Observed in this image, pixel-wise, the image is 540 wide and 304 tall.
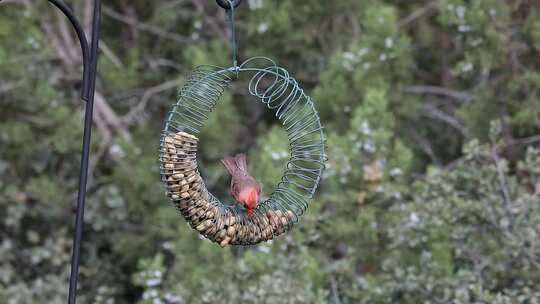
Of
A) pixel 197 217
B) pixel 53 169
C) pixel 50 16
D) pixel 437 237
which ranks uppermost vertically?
pixel 50 16

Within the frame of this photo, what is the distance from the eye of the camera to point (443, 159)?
441cm

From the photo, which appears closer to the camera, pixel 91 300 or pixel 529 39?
pixel 529 39

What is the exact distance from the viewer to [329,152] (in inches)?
136

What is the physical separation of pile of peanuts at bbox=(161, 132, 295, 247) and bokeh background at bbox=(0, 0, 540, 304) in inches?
40.3

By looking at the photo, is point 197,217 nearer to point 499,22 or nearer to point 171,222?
point 171,222

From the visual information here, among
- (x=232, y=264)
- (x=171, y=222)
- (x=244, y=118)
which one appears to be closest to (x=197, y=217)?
(x=232, y=264)

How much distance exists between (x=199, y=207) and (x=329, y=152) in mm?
1710

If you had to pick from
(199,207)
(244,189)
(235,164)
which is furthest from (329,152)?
(199,207)

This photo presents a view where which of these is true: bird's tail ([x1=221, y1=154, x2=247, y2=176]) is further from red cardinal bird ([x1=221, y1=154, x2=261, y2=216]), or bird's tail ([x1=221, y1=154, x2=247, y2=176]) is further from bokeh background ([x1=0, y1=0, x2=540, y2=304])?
bokeh background ([x1=0, y1=0, x2=540, y2=304])

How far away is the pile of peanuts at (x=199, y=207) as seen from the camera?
1.75 meters

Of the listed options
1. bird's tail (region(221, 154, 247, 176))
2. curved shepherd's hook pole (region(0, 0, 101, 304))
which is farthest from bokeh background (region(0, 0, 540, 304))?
curved shepherd's hook pole (region(0, 0, 101, 304))

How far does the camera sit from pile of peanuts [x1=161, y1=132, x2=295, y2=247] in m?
1.75

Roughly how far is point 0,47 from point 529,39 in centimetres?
226

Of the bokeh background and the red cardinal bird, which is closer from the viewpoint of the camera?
the red cardinal bird
